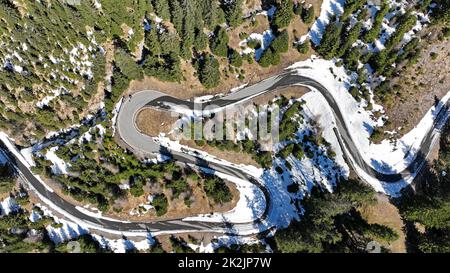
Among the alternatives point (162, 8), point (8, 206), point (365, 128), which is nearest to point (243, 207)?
point (365, 128)

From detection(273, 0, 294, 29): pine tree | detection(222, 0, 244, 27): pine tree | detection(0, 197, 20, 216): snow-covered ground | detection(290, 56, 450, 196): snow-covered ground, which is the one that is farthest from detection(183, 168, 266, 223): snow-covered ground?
detection(0, 197, 20, 216): snow-covered ground

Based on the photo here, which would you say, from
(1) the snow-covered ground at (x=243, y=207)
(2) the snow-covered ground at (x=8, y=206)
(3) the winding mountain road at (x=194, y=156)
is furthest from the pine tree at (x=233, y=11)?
(2) the snow-covered ground at (x=8, y=206)

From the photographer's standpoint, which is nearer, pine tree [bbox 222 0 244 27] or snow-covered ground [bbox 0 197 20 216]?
pine tree [bbox 222 0 244 27]

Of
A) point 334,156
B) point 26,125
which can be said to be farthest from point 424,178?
point 26,125

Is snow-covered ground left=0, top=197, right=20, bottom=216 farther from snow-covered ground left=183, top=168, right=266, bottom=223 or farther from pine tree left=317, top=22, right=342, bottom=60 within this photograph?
pine tree left=317, top=22, right=342, bottom=60

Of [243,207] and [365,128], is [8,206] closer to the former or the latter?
[243,207]

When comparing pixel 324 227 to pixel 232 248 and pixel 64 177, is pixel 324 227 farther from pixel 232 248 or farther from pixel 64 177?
pixel 64 177

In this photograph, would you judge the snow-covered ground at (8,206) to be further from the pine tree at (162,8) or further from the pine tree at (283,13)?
the pine tree at (283,13)

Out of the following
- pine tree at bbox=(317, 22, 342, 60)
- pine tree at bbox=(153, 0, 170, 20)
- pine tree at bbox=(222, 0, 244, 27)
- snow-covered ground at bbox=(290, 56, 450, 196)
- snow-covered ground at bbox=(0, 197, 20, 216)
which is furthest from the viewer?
snow-covered ground at bbox=(290, 56, 450, 196)

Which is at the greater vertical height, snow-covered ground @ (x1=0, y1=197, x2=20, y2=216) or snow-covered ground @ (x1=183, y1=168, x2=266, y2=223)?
snow-covered ground @ (x1=0, y1=197, x2=20, y2=216)
